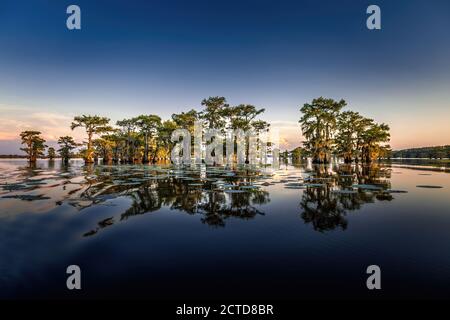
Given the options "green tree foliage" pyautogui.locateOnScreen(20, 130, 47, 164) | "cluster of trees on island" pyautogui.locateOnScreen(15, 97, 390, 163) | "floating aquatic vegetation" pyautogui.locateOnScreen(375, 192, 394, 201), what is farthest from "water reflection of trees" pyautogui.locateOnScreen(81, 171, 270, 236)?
"green tree foliage" pyautogui.locateOnScreen(20, 130, 47, 164)

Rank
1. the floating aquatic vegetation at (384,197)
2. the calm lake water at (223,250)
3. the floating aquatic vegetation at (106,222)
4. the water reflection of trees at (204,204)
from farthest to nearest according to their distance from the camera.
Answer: the floating aquatic vegetation at (384,197) < the water reflection of trees at (204,204) < the floating aquatic vegetation at (106,222) < the calm lake water at (223,250)

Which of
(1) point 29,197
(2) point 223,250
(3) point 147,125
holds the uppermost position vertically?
(3) point 147,125

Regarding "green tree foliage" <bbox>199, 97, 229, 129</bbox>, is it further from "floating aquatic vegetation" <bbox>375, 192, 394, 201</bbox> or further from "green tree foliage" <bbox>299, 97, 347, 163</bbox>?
"floating aquatic vegetation" <bbox>375, 192, 394, 201</bbox>

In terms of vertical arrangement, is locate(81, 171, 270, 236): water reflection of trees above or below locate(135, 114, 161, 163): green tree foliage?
below

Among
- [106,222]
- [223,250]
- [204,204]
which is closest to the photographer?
[223,250]

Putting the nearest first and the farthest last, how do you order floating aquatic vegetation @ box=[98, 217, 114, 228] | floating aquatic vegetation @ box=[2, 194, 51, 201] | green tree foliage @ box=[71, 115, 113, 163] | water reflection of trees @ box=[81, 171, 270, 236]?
floating aquatic vegetation @ box=[98, 217, 114, 228] → water reflection of trees @ box=[81, 171, 270, 236] → floating aquatic vegetation @ box=[2, 194, 51, 201] → green tree foliage @ box=[71, 115, 113, 163]

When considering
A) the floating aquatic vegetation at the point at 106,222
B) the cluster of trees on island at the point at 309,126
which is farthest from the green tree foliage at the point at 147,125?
the floating aquatic vegetation at the point at 106,222

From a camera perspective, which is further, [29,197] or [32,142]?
[32,142]

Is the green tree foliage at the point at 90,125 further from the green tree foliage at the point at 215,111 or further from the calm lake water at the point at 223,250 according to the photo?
the calm lake water at the point at 223,250

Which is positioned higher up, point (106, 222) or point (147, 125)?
point (147, 125)

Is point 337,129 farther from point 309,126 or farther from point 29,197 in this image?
point 29,197

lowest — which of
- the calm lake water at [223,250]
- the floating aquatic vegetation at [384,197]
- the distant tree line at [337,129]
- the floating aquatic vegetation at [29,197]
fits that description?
the calm lake water at [223,250]

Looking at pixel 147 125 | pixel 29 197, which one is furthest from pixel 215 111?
pixel 29 197

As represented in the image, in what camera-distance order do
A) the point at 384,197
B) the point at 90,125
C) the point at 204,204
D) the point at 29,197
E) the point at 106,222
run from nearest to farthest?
the point at 106,222 < the point at 204,204 < the point at 29,197 < the point at 384,197 < the point at 90,125
